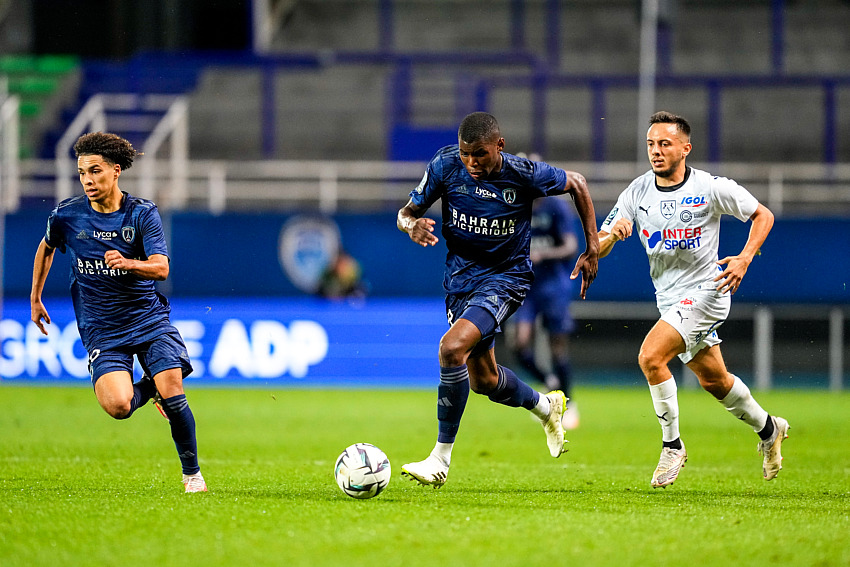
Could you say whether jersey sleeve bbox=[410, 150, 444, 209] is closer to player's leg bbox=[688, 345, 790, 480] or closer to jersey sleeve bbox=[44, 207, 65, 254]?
player's leg bbox=[688, 345, 790, 480]

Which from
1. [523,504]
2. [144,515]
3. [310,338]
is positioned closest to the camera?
[144,515]

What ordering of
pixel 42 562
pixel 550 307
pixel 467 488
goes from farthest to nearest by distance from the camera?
pixel 550 307 < pixel 467 488 < pixel 42 562

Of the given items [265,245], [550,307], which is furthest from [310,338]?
[550,307]

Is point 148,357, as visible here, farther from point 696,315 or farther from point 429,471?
point 696,315

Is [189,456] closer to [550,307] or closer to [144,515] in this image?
[144,515]

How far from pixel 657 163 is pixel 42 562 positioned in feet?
13.5

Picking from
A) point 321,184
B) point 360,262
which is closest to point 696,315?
point 360,262

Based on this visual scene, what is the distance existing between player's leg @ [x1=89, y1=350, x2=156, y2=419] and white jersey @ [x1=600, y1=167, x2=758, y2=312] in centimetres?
288

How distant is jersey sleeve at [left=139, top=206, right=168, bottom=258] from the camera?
20.2ft

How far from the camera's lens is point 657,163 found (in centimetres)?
675

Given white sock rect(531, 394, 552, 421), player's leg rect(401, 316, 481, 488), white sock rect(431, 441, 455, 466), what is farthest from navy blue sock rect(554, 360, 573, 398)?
white sock rect(431, 441, 455, 466)

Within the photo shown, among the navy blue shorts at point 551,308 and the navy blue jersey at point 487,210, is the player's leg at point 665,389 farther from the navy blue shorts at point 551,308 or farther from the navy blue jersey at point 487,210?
the navy blue shorts at point 551,308

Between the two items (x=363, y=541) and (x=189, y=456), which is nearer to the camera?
(x=363, y=541)

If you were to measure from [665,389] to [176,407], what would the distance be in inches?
111
